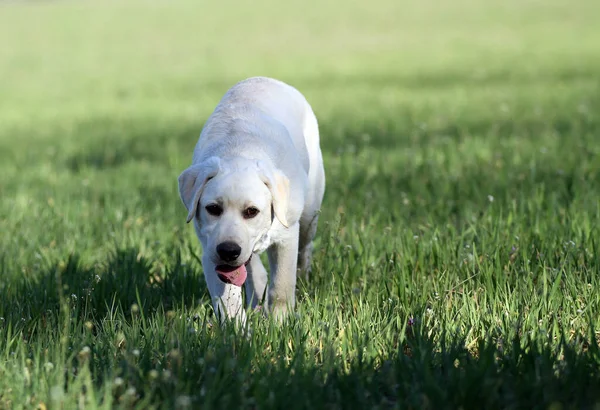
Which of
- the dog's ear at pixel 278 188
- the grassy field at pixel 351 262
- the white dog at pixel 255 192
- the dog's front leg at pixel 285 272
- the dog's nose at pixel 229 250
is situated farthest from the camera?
the dog's front leg at pixel 285 272

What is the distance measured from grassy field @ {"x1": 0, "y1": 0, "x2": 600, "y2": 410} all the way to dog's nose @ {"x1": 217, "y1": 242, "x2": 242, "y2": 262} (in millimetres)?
300

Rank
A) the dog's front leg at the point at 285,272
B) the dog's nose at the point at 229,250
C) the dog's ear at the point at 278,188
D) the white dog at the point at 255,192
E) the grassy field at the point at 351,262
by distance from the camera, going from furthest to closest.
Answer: the dog's front leg at the point at 285,272, the dog's ear at the point at 278,188, the white dog at the point at 255,192, the dog's nose at the point at 229,250, the grassy field at the point at 351,262

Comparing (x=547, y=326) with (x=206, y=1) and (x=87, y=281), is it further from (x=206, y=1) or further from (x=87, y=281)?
(x=206, y=1)

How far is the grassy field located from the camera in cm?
306

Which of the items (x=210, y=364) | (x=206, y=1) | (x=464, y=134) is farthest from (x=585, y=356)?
(x=206, y=1)

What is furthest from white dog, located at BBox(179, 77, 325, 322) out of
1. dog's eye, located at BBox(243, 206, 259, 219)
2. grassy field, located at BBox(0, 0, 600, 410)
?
grassy field, located at BBox(0, 0, 600, 410)

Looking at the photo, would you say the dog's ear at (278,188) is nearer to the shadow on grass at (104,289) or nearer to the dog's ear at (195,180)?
→ the dog's ear at (195,180)

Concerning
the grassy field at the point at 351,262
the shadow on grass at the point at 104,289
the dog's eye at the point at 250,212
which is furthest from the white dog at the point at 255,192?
the shadow on grass at the point at 104,289

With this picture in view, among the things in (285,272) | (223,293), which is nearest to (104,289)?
(223,293)

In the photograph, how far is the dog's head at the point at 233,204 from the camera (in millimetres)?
3850

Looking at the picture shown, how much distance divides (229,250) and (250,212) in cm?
28

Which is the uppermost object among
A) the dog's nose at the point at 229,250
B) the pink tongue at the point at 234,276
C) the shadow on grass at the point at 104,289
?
the dog's nose at the point at 229,250

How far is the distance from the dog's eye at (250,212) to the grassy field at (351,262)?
1.67 feet

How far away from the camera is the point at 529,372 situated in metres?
3.02
